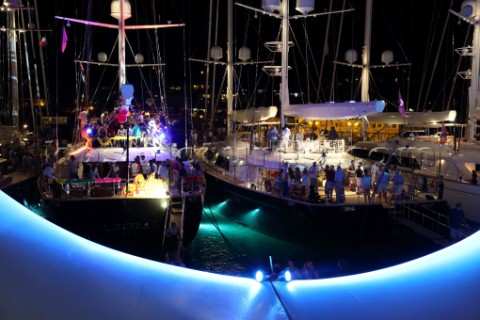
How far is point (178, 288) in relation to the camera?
19.6 ft

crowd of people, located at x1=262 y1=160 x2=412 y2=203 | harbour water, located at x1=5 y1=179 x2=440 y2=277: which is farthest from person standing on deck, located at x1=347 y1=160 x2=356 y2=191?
harbour water, located at x1=5 y1=179 x2=440 y2=277

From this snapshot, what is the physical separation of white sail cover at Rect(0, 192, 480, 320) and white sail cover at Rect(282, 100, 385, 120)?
37.3 feet

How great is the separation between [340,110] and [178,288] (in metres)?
13.1

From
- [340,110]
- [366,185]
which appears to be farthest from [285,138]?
[366,185]

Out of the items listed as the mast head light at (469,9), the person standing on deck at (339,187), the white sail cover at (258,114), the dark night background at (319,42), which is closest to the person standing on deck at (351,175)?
the person standing on deck at (339,187)

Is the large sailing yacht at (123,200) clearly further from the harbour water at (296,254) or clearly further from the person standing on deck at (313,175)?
the person standing on deck at (313,175)

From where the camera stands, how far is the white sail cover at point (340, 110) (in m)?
17.3

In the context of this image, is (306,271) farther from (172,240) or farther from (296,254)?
(172,240)

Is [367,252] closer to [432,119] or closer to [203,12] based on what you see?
[432,119]

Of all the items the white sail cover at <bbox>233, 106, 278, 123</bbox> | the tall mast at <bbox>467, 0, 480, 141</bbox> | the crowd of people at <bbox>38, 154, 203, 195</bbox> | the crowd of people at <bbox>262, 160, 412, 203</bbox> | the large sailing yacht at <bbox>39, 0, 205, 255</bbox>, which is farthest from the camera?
the white sail cover at <bbox>233, 106, 278, 123</bbox>

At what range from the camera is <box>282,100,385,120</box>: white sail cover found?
17.3m

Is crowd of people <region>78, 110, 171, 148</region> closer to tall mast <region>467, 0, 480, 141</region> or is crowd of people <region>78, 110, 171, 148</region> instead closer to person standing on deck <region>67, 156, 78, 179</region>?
person standing on deck <region>67, 156, 78, 179</region>

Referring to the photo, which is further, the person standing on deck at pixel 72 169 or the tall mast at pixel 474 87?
the tall mast at pixel 474 87

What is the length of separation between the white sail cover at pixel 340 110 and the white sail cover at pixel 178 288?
37.3 ft
